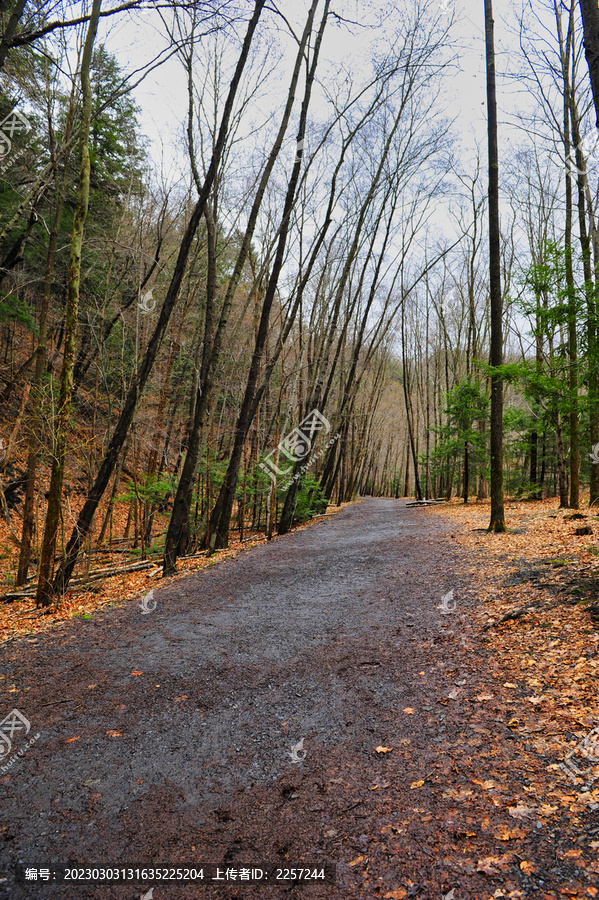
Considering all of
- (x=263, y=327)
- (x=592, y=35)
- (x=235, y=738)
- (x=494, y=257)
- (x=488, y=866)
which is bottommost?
(x=235, y=738)

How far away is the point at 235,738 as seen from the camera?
10.1 ft

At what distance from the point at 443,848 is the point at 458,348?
26.0m

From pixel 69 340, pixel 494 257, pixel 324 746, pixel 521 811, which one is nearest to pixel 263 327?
pixel 69 340

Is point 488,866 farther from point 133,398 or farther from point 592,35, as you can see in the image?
point 133,398

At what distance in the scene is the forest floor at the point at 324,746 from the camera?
2023 mm

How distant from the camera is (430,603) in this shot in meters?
5.52

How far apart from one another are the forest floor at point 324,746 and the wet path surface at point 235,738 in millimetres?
12

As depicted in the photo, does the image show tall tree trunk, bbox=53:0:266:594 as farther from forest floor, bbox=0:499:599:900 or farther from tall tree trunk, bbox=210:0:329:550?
tall tree trunk, bbox=210:0:329:550

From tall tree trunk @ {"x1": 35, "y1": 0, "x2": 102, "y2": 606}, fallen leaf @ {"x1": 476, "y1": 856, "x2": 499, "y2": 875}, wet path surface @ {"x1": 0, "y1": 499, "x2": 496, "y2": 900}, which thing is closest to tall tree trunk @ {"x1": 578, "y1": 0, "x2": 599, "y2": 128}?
wet path surface @ {"x1": 0, "y1": 499, "x2": 496, "y2": 900}

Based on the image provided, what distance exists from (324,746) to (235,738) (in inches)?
23.7

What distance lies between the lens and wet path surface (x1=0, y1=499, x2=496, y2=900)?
2164mm

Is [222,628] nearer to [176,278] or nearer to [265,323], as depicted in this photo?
[176,278]

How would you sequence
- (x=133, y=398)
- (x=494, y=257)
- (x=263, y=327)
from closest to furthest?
(x=133, y=398)
(x=494, y=257)
(x=263, y=327)

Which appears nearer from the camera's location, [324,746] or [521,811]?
[521,811]
